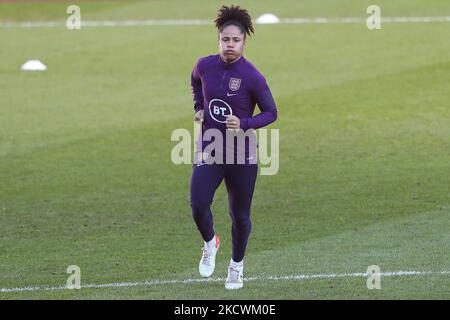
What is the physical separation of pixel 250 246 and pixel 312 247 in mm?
692

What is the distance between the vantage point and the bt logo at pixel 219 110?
10641 mm

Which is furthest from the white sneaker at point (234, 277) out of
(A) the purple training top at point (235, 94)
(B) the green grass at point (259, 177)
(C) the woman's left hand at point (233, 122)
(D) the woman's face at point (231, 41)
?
(D) the woman's face at point (231, 41)

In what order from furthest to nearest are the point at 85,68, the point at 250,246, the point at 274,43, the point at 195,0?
the point at 195,0
the point at 274,43
the point at 85,68
the point at 250,246

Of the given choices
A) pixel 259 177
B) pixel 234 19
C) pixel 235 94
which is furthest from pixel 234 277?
pixel 259 177

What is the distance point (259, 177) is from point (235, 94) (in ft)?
21.7

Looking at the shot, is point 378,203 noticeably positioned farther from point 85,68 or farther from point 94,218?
point 85,68

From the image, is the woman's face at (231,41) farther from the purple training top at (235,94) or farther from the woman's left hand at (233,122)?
the woman's left hand at (233,122)

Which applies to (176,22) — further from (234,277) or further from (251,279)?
(234,277)

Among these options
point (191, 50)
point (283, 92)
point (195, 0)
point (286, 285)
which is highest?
point (195, 0)

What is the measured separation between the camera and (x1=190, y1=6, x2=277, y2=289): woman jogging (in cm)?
1056

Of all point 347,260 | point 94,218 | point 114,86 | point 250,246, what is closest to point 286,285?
point 347,260

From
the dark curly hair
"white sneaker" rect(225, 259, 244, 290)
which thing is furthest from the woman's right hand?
"white sneaker" rect(225, 259, 244, 290)

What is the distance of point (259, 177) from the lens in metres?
17.1

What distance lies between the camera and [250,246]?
1302cm
